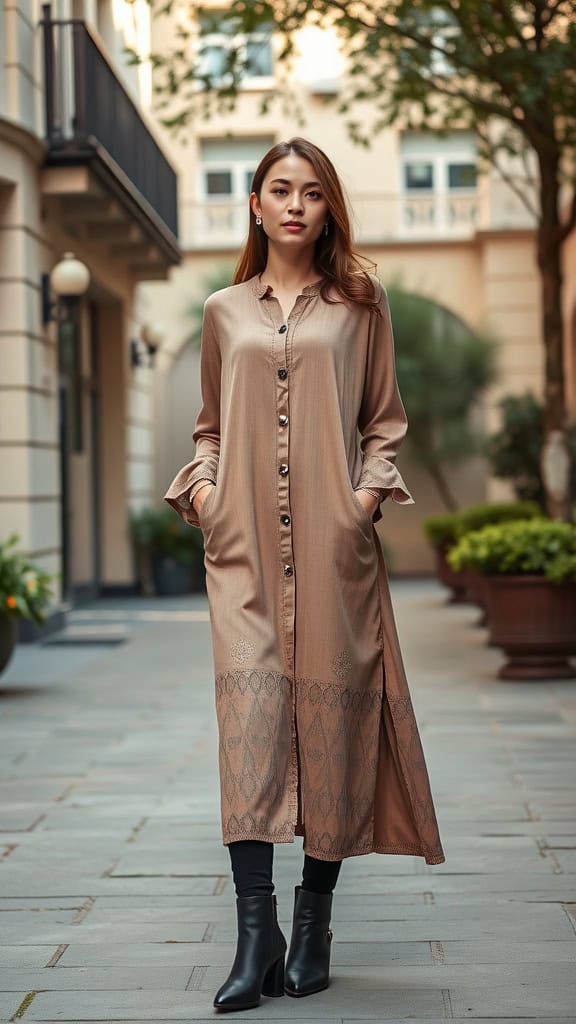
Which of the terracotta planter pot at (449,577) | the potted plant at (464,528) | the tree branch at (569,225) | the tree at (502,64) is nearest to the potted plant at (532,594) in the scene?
the potted plant at (464,528)

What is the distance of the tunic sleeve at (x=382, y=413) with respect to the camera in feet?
12.3

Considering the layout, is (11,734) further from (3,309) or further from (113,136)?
(113,136)

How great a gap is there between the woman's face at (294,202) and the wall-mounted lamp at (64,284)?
9705 millimetres

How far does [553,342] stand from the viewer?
1224cm

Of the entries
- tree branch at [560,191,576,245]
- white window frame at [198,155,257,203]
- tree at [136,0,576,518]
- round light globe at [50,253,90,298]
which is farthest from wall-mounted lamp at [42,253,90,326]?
white window frame at [198,155,257,203]

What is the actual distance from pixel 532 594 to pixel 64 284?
18.2ft

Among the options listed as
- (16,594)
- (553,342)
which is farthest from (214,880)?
(553,342)

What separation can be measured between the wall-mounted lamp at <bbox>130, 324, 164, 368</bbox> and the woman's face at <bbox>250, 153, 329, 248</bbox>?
16127 mm

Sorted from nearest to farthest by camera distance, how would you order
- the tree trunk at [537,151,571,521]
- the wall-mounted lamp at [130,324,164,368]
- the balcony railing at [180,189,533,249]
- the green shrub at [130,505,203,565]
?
the tree trunk at [537,151,571,521]
the wall-mounted lamp at [130,324,164,368]
the green shrub at [130,505,203,565]
the balcony railing at [180,189,533,249]

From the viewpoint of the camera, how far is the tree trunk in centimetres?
1224

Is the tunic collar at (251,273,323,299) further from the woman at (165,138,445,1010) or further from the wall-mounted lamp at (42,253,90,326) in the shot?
the wall-mounted lamp at (42,253,90,326)

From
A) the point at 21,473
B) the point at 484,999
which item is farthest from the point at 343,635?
the point at 21,473

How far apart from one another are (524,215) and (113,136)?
1021cm

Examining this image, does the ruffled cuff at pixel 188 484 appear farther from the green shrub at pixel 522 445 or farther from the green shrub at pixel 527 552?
the green shrub at pixel 522 445
